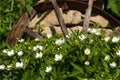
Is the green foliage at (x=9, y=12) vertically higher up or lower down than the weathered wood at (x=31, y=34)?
higher up

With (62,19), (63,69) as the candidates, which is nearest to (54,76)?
(63,69)

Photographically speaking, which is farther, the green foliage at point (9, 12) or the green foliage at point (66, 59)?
the green foliage at point (9, 12)

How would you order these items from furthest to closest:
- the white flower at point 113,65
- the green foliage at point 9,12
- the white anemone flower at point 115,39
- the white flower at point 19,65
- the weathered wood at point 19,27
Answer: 1. the green foliage at point 9,12
2. the weathered wood at point 19,27
3. the white flower at point 19,65
4. the white anemone flower at point 115,39
5. the white flower at point 113,65

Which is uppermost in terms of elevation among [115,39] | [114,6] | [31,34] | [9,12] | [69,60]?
[9,12]

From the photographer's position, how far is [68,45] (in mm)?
3846

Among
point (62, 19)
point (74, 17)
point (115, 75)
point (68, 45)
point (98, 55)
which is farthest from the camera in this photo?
point (74, 17)

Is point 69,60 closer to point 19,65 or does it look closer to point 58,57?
point 58,57

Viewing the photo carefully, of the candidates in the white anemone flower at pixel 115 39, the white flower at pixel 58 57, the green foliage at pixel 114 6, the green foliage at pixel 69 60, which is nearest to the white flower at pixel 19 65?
the green foliage at pixel 69 60

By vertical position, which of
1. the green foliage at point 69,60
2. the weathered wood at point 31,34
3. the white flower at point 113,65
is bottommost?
the white flower at point 113,65

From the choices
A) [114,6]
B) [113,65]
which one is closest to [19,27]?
[114,6]

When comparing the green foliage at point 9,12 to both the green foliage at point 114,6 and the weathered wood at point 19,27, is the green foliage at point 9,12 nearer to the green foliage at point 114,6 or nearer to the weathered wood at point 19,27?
the weathered wood at point 19,27

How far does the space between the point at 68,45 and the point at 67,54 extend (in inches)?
5.0

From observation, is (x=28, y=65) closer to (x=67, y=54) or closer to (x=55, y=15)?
(x=67, y=54)

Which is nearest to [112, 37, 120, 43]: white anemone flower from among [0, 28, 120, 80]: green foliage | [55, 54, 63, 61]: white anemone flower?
[0, 28, 120, 80]: green foliage
